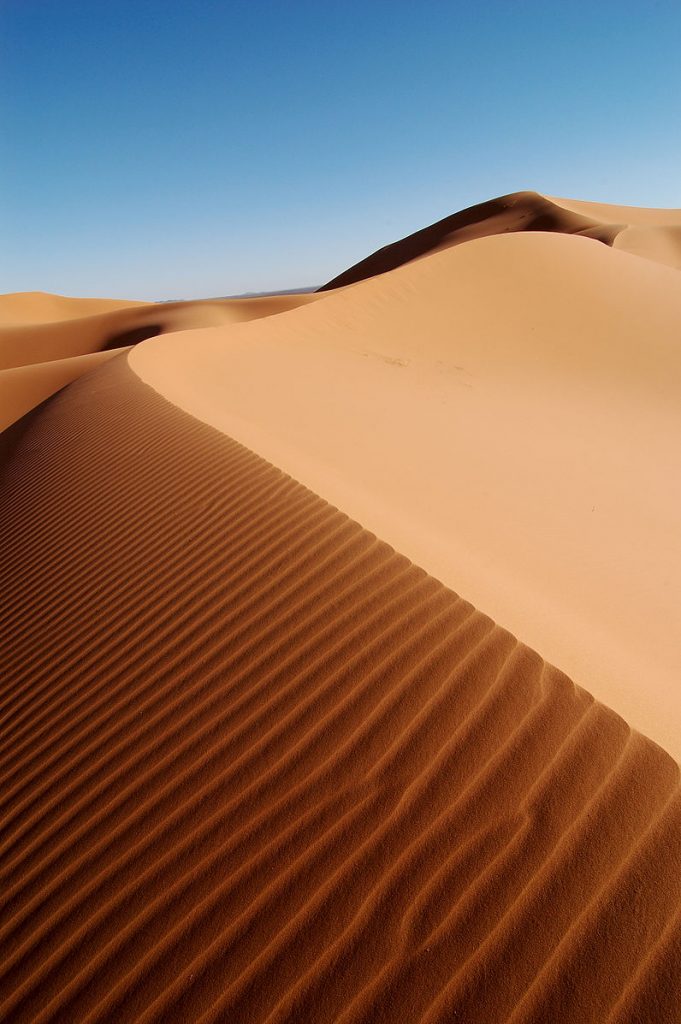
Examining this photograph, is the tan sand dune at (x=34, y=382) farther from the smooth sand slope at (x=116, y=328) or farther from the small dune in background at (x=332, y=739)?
the small dune in background at (x=332, y=739)

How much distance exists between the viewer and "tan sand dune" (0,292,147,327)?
49000 mm

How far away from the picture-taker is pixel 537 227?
40.2m

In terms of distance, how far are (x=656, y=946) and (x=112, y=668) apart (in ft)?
7.62

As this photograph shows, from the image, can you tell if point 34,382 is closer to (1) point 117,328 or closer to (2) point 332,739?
(2) point 332,739

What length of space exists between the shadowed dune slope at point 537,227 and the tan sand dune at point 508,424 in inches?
873

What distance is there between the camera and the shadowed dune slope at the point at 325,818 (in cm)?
152

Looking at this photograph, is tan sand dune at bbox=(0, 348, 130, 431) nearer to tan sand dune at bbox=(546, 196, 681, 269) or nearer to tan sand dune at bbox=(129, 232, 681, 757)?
tan sand dune at bbox=(129, 232, 681, 757)

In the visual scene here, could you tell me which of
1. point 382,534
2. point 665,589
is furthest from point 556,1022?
point 665,589

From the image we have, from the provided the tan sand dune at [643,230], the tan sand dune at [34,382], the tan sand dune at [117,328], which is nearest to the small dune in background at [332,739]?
the tan sand dune at [34,382]

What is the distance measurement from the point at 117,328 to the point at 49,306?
83.5ft

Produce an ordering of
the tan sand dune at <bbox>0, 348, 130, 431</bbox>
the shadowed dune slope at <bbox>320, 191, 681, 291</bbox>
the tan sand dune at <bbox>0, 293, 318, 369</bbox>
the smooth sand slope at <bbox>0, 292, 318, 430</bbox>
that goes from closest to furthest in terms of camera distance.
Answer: the tan sand dune at <bbox>0, 348, 130, 431</bbox>, the smooth sand slope at <bbox>0, 292, 318, 430</bbox>, the tan sand dune at <bbox>0, 293, 318, 369</bbox>, the shadowed dune slope at <bbox>320, 191, 681, 291</bbox>

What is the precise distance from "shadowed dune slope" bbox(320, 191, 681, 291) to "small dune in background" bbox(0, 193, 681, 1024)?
3412cm

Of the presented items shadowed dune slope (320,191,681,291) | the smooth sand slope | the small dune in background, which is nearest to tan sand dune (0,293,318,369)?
the smooth sand slope

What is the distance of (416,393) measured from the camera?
29.8 ft
